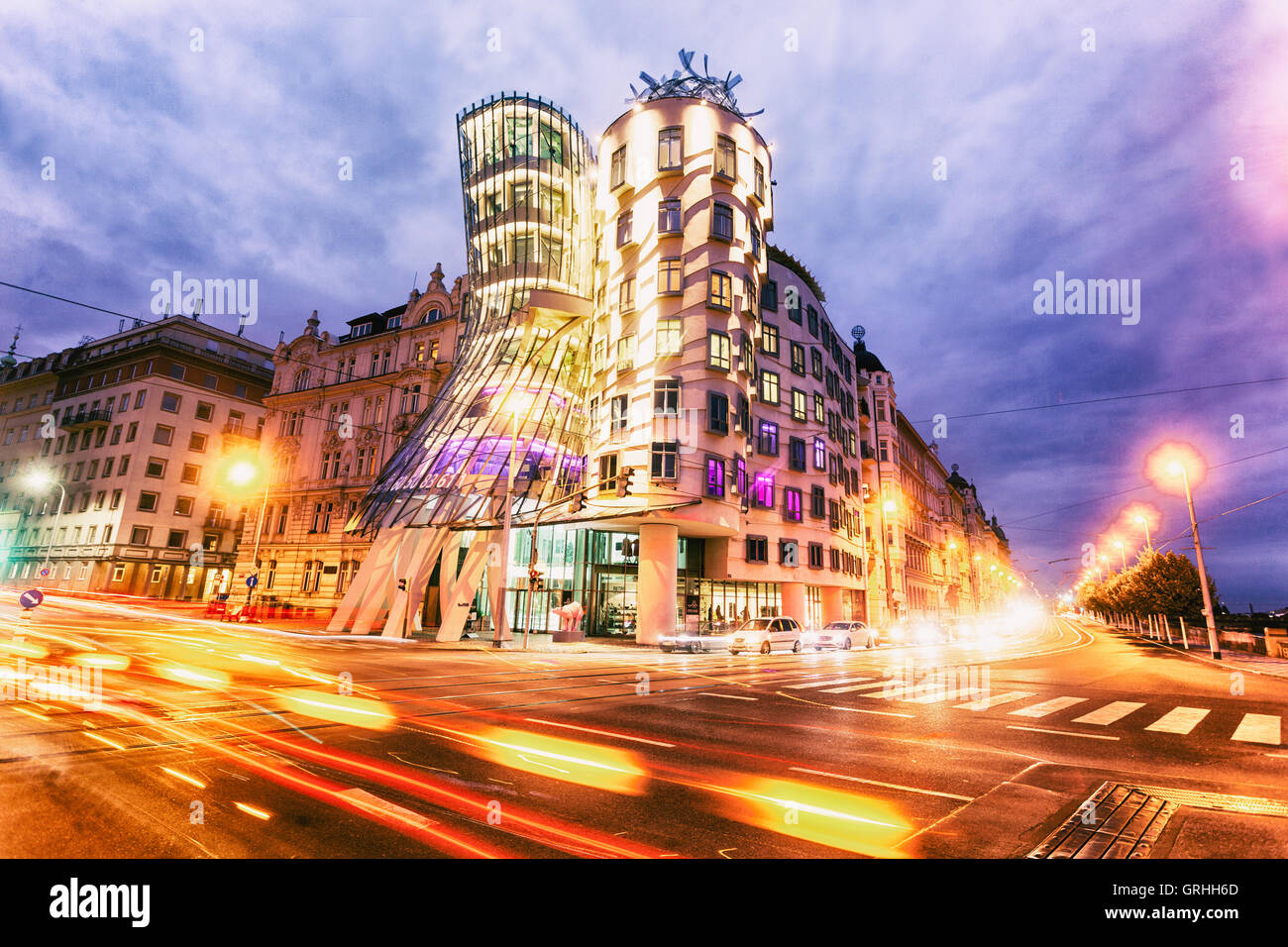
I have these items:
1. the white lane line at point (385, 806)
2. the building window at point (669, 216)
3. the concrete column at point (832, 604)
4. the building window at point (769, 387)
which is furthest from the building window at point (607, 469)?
the white lane line at point (385, 806)

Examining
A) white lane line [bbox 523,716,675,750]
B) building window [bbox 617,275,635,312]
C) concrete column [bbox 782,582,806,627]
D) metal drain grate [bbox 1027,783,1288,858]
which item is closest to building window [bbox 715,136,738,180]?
building window [bbox 617,275,635,312]

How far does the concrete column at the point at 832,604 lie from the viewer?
41.5 metres

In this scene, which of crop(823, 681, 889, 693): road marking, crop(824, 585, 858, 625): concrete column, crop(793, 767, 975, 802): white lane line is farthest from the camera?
crop(824, 585, 858, 625): concrete column

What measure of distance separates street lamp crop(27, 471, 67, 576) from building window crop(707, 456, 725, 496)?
213ft

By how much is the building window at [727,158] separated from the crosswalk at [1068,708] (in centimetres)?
2985

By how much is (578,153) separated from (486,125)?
689 centimetres

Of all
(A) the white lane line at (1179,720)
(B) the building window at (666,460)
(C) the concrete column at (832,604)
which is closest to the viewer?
(A) the white lane line at (1179,720)

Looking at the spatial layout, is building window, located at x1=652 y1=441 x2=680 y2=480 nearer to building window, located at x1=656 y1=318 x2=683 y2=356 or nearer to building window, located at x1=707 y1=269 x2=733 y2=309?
building window, located at x1=656 y1=318 x2=683 y2=356

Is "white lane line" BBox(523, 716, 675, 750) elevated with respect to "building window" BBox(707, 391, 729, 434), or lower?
lower

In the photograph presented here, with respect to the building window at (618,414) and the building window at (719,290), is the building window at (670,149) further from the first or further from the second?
the building window at (618,414)

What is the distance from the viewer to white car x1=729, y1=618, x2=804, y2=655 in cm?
2542

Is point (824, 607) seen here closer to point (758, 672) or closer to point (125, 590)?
point (758, 672)

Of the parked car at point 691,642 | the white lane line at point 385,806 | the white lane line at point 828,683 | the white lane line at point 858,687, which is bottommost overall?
the parked car at point 691,642
